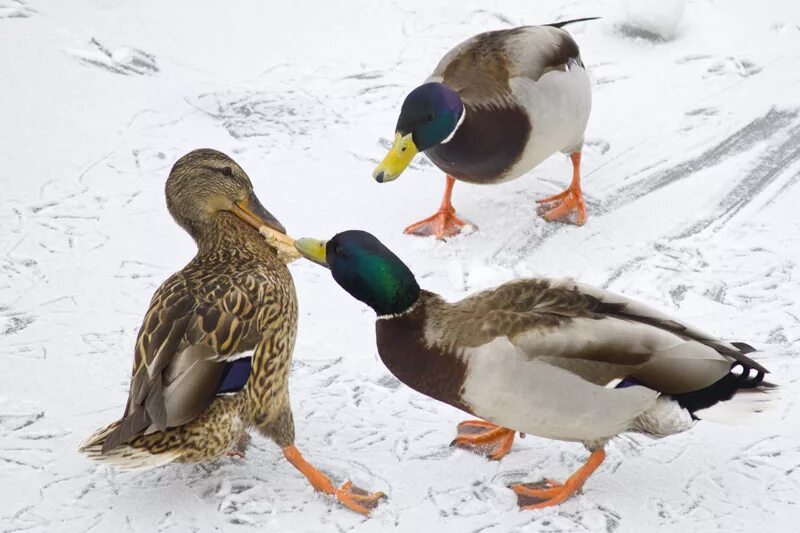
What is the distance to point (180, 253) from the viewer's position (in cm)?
444

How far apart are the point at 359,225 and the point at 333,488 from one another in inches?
66.6

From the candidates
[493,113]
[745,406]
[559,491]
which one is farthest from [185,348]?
[493,113]

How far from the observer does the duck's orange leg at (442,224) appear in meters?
4.66

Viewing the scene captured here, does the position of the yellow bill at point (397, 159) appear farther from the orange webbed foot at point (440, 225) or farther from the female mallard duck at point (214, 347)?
the female mallard duck at point (214, 347)

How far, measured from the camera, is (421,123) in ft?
14.0

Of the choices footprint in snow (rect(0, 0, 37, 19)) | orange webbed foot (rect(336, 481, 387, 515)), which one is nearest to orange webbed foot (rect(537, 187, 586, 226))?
orange webbed foot (rect(336, 481, 387, 515))

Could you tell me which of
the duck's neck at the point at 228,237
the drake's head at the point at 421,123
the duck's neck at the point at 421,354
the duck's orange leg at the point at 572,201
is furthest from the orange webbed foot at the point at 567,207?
the duck's neck at the point at 228,237

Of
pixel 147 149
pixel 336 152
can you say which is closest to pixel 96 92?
pixel 147 149

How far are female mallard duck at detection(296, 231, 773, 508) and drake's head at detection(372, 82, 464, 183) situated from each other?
1097mm

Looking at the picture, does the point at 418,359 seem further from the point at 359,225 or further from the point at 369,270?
the point at 359,225

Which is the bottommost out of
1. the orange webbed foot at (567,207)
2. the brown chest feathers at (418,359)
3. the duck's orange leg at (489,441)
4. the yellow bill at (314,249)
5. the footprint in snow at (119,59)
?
the duck's orange leg at (489,441)

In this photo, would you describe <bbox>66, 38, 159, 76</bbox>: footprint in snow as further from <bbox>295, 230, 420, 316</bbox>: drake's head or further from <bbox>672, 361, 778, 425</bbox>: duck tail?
<bbox>672, 361, 778, 425</bbox>: duck tail

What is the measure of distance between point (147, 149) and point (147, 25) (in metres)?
1.16

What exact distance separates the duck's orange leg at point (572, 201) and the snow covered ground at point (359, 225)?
0.07 m
